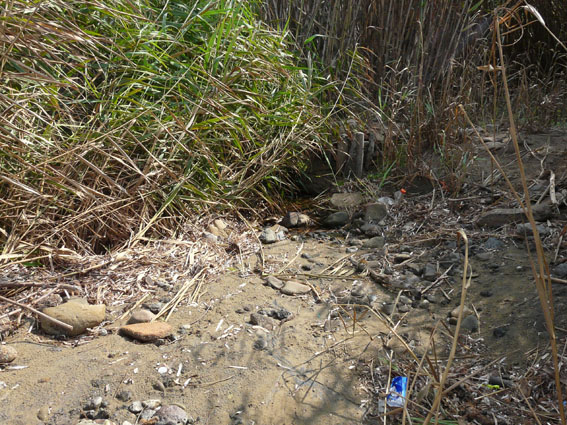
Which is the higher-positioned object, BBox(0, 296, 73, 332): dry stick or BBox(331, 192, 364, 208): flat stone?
BBox(0, 296, 73, 332): dry stick

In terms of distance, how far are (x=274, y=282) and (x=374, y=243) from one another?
0.69 metres

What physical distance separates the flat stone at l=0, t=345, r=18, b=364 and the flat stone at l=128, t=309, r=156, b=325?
433 mm

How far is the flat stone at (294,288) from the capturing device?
248 centimetres

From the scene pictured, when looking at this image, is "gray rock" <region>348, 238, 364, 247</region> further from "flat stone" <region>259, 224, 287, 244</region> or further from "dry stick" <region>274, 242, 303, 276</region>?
"flat stone" <region>259, 224, 287, 244</region>

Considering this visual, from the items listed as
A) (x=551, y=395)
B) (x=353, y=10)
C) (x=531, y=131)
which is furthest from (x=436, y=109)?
(x=551, y=395)

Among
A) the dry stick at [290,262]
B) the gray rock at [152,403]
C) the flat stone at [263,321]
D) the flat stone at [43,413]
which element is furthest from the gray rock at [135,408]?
the dry stick at [290,262]

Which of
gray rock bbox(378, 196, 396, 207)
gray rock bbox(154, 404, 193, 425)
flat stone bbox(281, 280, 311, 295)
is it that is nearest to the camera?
gray rock bbox(154, 404, 193, 425)

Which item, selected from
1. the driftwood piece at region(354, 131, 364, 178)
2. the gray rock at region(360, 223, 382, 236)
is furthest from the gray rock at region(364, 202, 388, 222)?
the driftwood piece at region(354, 131, 364, 178)

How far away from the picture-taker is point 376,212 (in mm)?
3215

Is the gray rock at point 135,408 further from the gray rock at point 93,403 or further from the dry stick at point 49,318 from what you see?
the dry stick at point 49,318

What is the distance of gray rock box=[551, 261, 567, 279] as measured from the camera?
7.33 feet

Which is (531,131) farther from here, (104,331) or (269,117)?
(104,331)

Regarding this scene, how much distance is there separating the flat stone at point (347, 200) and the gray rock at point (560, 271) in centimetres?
131

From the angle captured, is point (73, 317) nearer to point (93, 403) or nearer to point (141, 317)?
point (141, 317)
